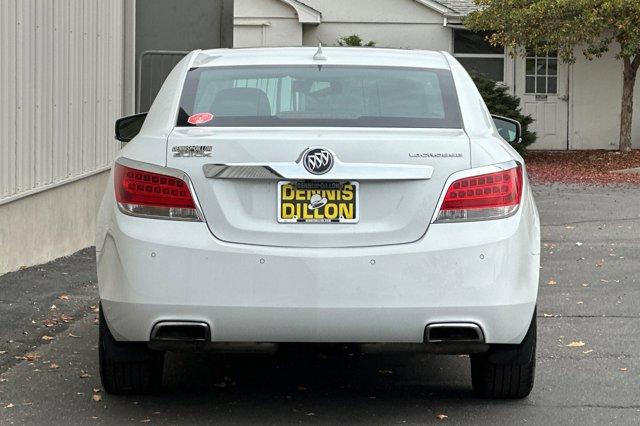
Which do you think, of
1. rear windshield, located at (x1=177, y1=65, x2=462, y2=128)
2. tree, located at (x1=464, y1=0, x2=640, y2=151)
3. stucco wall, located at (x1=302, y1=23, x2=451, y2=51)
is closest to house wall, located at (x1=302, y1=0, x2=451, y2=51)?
stucco wall, located at (x1=302, y1=23, x2=451, y2=51)

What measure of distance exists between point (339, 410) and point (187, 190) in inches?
50.9

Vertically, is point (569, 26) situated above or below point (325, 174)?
above

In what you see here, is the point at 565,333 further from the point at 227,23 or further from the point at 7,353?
the point at 227,23

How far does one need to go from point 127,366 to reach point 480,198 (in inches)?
70.1

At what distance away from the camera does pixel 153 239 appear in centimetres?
563

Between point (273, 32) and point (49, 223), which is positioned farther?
point (273, 32)

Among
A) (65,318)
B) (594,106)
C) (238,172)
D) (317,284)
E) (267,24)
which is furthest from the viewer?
(594,106)

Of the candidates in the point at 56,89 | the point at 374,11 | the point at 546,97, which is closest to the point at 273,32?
the point at 374,11

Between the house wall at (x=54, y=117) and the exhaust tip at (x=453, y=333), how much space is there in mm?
5442

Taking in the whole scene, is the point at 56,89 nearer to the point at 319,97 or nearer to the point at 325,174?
the point at 319,97

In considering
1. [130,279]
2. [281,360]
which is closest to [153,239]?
[130,279]

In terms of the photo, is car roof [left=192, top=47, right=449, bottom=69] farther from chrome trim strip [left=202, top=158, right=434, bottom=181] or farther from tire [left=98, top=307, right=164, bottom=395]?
tire [left=98, top=307, right=164, bottom=395]

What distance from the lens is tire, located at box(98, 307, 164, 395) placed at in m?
6.09

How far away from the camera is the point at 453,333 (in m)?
5.67
